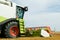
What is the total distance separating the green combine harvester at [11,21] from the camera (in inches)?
669

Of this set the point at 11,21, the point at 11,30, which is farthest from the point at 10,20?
the point at 11,30

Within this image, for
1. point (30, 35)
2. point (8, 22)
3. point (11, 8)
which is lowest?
point (30, 35)

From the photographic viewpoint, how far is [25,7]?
67.2ft

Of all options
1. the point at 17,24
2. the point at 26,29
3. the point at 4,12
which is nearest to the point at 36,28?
the point at 26,29

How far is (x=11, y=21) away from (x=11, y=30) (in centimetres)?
71

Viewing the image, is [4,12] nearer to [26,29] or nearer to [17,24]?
[17,24]

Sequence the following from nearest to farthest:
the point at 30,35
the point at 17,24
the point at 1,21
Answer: the point at 1,21 → the point at 17,24 → the point at 30,35

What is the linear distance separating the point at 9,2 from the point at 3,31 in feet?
9.28

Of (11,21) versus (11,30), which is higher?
(11,21)

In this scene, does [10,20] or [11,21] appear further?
[11,21]

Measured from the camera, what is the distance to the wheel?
16.9 m

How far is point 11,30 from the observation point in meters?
17.4

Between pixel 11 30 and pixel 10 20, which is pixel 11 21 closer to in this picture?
pixel 10 20

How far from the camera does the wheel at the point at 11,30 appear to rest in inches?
667
